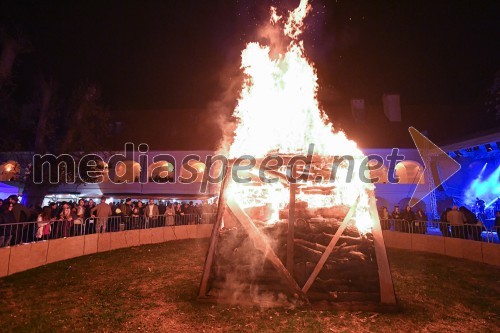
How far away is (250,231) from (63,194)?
2481 centimetres

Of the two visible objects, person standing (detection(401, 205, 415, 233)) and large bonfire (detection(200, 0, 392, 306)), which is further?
person standing (detection(401, 205, 415, 233))

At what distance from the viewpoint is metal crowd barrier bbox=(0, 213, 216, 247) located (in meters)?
9.70

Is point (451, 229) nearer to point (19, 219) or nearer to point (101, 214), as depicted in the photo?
point (101, 214)

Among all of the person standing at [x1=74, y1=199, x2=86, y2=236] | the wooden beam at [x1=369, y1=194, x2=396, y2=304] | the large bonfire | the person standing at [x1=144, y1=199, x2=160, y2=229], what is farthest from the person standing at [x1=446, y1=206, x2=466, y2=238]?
the person standing at [x1=74, y1=199, x2=86, y2=236]

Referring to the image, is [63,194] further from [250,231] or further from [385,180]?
[385,180]

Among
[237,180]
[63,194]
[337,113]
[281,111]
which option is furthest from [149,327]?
[337,113]

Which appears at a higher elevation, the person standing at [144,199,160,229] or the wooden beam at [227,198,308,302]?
the person standing at [144,199,160,229]

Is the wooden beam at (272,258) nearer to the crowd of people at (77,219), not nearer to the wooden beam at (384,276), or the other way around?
the wooden beam at (384,276)

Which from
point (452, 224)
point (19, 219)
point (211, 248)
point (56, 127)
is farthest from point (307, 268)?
point (56, 127)

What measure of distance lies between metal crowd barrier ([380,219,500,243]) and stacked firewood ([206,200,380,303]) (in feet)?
20.7

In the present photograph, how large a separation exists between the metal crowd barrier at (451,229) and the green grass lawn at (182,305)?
2.00 m

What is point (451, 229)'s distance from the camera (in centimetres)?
1250

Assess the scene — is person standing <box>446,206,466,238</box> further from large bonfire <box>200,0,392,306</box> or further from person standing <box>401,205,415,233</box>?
large bonfire <box>200,0,392,306</box>

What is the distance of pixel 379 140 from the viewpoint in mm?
26453
